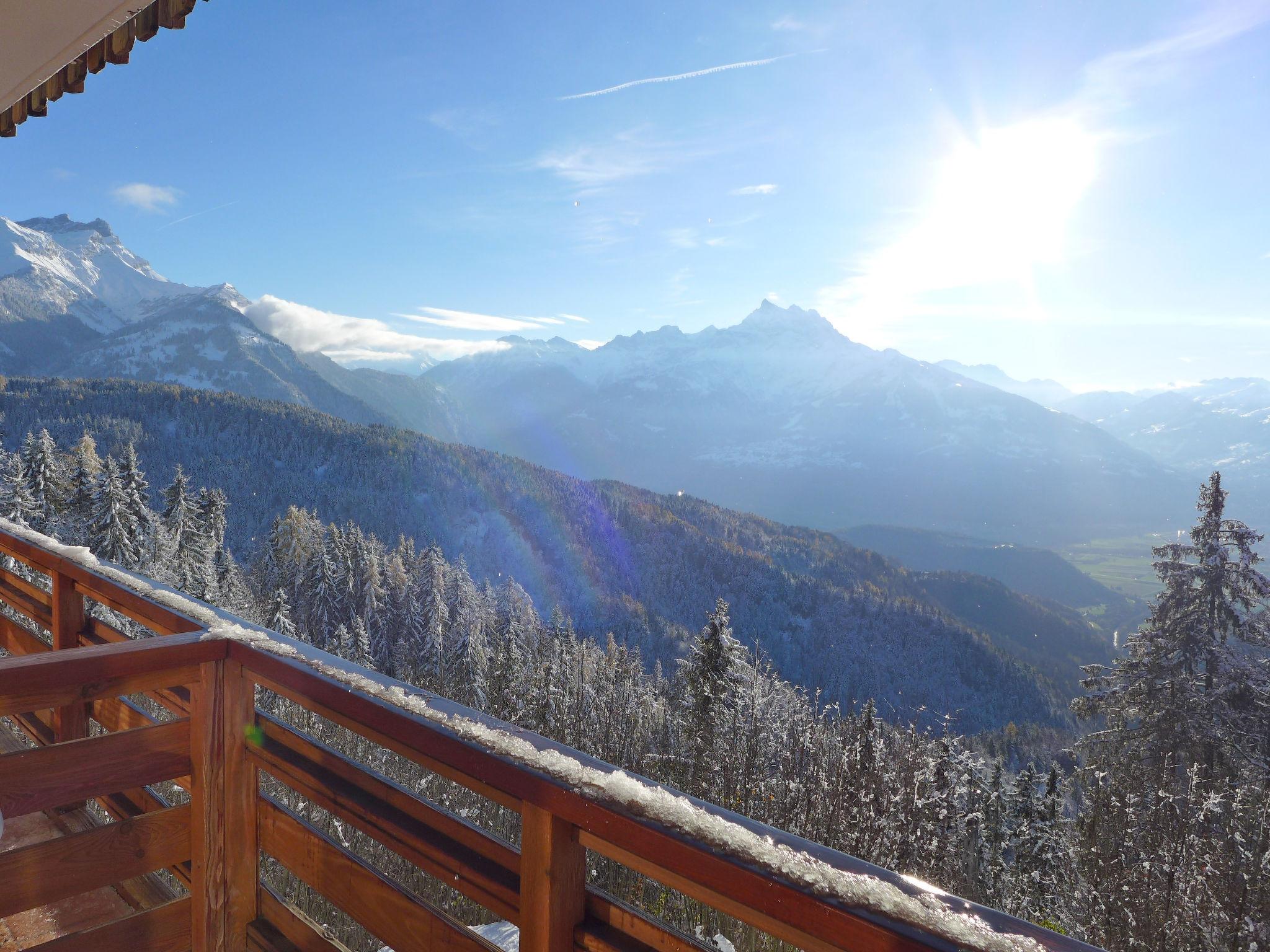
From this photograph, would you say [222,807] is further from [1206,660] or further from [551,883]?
[1206,660]

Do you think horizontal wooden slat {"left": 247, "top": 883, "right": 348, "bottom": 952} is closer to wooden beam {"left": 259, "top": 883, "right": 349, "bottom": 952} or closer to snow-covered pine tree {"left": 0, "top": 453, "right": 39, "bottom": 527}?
wooden beam {"left": 259, "top": 883, "right": 349, "bottom": 952}

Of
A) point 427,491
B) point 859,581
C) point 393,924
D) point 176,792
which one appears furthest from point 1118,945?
point 859,581

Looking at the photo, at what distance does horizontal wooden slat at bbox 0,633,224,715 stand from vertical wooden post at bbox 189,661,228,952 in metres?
0.06

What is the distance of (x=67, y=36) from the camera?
232cm

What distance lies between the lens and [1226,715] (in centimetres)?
1310

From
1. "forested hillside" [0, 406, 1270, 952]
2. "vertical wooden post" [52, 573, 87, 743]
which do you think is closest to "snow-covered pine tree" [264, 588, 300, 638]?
"forested hillside" [0, 406, 1270, 952]

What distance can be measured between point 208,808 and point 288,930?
0.37m

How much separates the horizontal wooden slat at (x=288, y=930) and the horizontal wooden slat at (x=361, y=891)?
155 mm

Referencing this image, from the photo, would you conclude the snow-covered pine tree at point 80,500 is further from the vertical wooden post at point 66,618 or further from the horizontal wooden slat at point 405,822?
the horizontal wooden slat at point 405,822

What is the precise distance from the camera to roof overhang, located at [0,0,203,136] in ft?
7.08

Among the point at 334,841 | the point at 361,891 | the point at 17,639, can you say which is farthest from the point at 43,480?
the point at 361,891

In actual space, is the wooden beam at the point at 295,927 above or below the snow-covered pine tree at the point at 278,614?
above

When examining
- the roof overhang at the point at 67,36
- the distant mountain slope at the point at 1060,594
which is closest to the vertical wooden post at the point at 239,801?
the roof overhang at the point at 67,36

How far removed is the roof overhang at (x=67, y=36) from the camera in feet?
7.08
